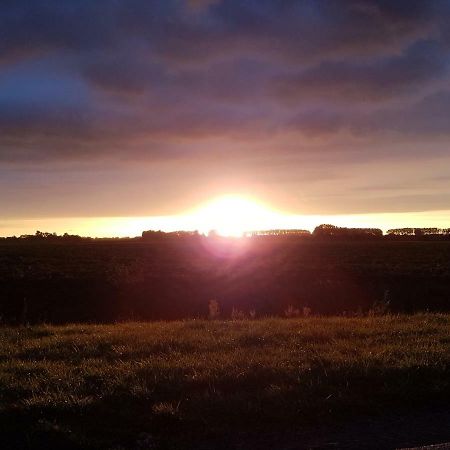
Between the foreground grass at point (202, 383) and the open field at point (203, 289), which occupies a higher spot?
the foreground grass at point (202, 383)

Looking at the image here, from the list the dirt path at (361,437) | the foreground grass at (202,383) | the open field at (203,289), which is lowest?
the open field at (203,289)

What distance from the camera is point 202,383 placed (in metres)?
6.61

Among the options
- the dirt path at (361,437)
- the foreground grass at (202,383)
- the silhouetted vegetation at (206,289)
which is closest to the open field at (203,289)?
the silhouetted vegetation at (206,289)

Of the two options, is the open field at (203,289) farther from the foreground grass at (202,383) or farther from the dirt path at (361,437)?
the dirt path at (361,437)

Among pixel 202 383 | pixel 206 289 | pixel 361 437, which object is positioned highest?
pixel 202 383

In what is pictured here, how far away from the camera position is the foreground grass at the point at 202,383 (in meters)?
5.43

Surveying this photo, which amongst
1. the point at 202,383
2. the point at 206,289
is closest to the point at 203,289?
the point at 206,289

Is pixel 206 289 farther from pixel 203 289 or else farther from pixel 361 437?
pixel 361 437

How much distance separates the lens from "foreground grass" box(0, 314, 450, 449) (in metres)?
5.43

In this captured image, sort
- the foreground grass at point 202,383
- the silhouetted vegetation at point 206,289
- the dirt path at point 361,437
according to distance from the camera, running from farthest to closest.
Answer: the silhouetted vegetation at point 206,289 → the foreground grass at point 202,383 → the dirt path at point 361,437

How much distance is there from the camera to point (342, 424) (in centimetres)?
557

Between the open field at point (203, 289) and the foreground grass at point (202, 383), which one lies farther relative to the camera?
the open field at point (203, 289)

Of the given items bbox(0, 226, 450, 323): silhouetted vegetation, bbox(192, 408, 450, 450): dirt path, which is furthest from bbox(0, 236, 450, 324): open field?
bbox(192, 408, 450, 450): dirt path

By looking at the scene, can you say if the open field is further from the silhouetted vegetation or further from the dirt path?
the dirt path
